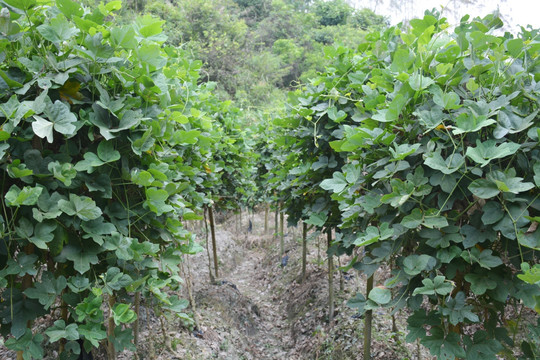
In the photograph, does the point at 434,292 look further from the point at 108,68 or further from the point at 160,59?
the point at 108,68

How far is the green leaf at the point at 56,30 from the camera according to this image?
1.35 meters

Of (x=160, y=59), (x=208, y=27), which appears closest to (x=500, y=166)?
(x=160, y=59)

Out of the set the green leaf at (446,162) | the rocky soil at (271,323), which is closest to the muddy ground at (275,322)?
the rocky soil at (271,323)

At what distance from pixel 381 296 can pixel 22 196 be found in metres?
1.34

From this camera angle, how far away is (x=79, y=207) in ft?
4.46

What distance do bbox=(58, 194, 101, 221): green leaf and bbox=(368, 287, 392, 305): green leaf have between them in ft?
3.66

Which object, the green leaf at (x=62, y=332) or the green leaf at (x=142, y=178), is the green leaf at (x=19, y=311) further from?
the green leaf at (x=142, y=178)

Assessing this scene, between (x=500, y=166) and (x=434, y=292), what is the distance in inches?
21.0

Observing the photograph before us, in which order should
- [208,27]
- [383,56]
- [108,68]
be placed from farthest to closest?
1. [208,27]
2. [383,56]
3. [108,68]

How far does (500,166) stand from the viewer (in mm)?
1420

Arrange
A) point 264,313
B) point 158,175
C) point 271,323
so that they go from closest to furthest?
point 158,175 → point 271,323 → point 264,313

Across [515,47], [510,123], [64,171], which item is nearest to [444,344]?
[510,123]

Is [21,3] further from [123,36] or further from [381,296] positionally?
[381,296]

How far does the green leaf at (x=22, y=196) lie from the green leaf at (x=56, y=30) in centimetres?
56
